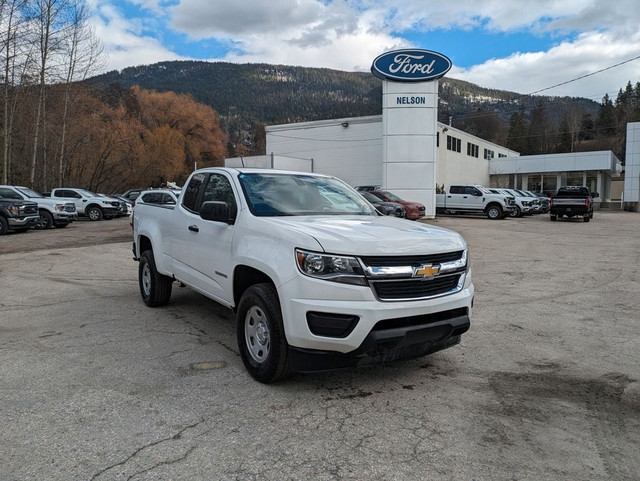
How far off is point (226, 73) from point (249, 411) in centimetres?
17404

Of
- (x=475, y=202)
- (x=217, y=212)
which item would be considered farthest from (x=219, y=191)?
(x=475, y=202)

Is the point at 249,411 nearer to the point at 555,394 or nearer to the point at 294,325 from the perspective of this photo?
the point at 294,325

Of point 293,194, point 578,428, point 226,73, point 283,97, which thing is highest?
point 226,73

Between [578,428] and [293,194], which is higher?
[293,194]

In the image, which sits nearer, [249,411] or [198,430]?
[198,430]

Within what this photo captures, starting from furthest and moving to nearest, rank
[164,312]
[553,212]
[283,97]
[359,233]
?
[283,97] → [553,212] → [164,312] → [359,233]

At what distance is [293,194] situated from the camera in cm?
486

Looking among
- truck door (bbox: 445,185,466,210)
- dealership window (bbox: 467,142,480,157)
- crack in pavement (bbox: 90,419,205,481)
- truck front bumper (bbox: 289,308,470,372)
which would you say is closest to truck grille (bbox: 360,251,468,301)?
truck front bumper (bbox: 289,308,470,372)

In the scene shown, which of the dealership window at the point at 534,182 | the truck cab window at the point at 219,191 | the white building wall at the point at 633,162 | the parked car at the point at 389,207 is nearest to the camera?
the truck cab window at the point at 219,191

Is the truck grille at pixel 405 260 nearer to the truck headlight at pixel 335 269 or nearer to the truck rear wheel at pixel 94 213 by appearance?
the truck headlight at pixel 335 269

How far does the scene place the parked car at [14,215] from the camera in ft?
55.6

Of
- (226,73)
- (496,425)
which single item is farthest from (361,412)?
(226,73)

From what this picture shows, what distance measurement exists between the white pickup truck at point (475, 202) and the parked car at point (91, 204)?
19.4 m

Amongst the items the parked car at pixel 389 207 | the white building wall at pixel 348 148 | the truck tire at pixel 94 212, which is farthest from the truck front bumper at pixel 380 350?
the white building wall at pixel 348 148
